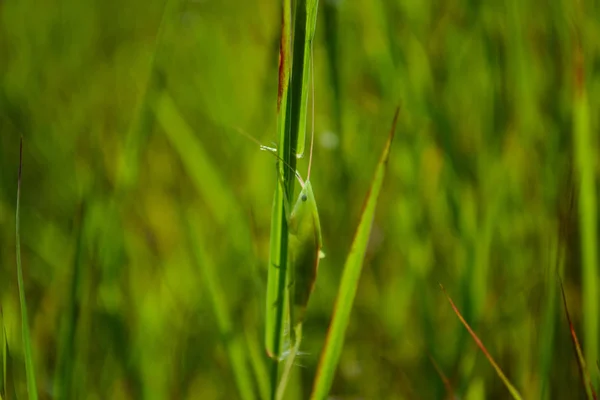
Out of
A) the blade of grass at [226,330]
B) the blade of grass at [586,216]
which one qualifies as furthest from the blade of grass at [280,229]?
the blade of grass at [586,216]

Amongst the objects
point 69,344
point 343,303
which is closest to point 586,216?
point 343,303

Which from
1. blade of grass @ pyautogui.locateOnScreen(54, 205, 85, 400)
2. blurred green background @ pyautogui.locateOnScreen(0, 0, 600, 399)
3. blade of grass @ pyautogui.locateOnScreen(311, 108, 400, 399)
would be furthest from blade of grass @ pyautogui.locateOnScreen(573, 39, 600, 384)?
blade of grass @ pyautogui.locateOnScreen(54, 205, 85, 400)

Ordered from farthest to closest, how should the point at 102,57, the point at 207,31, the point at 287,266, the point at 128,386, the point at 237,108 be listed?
the point at 102,57 → the point at 207,31 → the point at 237,108 → the point at 128,386 → the point at 287,266

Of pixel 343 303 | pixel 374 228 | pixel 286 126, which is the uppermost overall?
pixel 286 126

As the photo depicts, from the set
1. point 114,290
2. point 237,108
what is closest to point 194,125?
point 237,108

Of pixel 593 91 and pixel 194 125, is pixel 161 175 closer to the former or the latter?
pixel 194 125

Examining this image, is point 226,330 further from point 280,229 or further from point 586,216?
point 586,216

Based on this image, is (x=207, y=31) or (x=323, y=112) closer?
(x=323, y=112)

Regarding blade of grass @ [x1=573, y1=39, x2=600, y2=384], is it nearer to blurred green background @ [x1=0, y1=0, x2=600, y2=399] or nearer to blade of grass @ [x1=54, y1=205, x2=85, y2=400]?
blurred green background @ [x1=0, y1=0, x2=600, y2=399]
